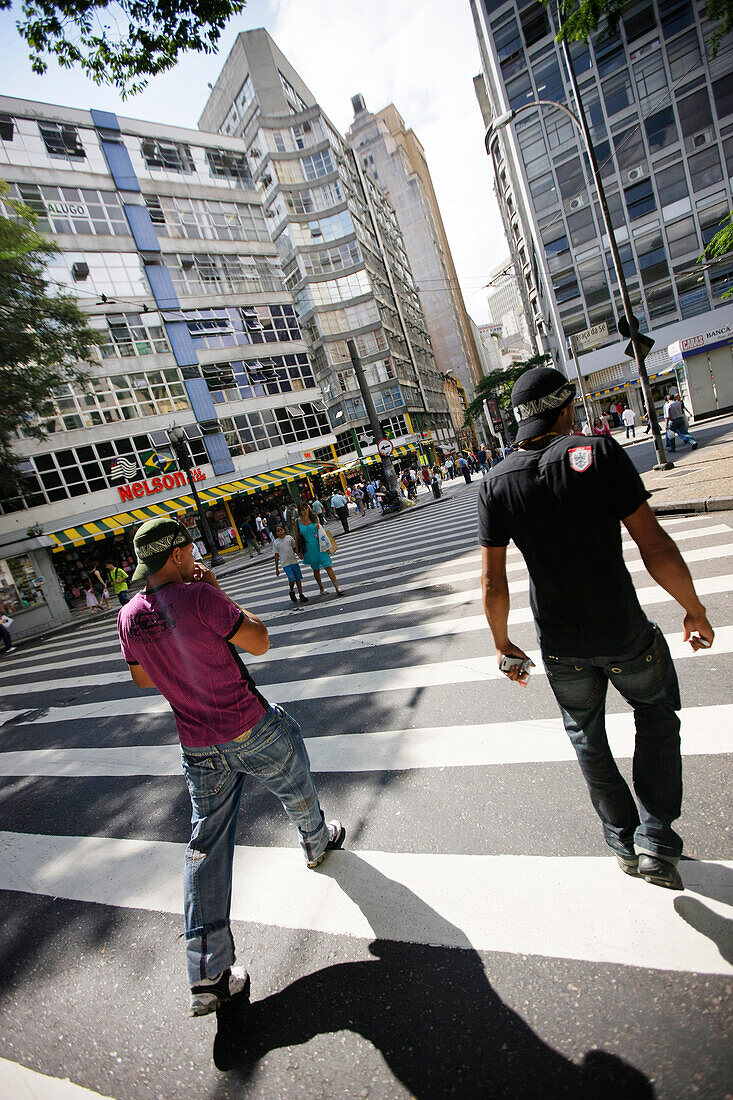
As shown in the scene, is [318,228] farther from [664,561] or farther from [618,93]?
[664,561]

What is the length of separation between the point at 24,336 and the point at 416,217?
8750 centimetres

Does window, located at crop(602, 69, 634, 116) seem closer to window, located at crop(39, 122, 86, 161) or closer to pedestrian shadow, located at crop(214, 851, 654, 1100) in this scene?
window, located at crop(39, 122, 86, 161)

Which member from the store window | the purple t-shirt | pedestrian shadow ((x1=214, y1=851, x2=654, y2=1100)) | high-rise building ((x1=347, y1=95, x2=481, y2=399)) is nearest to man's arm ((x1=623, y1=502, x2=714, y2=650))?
pedestrian shadow ((x1=214, y1=851, x2=654, y2=1100))

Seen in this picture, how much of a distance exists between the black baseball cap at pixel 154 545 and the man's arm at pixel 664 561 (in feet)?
6.05

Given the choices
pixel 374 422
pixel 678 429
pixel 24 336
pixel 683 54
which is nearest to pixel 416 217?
pixel 683 54

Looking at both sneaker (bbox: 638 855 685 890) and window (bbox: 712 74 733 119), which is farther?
window (bbox: 712 74 733 119)

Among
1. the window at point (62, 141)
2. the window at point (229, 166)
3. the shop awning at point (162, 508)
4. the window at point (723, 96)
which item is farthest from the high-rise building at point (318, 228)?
the window at point (723, 96)

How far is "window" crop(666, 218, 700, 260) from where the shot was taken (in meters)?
32.3

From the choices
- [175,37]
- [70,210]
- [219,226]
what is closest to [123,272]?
[70,210]

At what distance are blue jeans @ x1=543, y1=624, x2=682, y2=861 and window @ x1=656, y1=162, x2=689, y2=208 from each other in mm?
42327

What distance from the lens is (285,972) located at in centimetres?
222

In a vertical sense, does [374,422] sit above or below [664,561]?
above

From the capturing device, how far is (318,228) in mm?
43188

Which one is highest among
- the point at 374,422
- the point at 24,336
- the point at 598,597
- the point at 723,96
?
the point at 723,96
